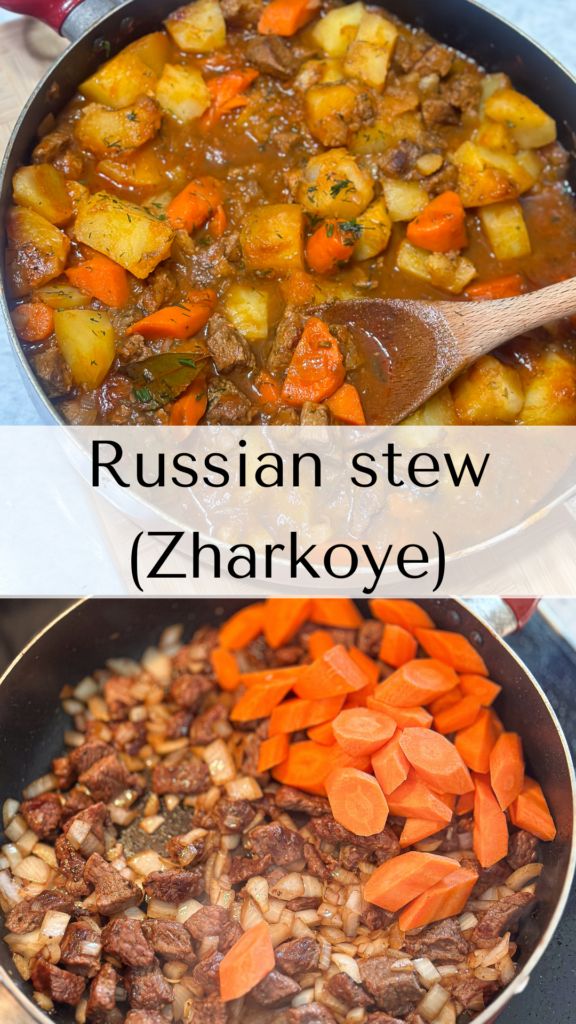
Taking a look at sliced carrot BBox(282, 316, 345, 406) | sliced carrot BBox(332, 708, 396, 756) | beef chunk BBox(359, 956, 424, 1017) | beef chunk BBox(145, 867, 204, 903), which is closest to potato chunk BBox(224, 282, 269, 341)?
sliced carrot BBox(282, 316, 345, 406)

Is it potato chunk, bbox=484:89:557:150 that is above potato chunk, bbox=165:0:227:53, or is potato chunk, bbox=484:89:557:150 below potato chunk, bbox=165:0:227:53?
above

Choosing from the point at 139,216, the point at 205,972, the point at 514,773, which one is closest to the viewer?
the point at 205,972

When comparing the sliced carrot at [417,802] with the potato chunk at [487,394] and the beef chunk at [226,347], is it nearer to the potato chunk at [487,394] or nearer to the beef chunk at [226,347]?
the potato chunk at [487,394]

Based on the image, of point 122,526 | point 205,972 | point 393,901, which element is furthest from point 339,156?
point 205,972

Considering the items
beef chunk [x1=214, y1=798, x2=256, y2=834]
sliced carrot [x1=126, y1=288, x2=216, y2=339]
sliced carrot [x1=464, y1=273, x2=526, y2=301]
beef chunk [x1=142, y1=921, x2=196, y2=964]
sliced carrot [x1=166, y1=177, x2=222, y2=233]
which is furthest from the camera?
sliced carrot [x1=464, y1=273, x2=526, y2=301]

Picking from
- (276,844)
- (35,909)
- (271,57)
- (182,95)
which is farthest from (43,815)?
(271,57)

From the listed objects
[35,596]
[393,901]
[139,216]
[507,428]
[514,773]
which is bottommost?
[35,596]

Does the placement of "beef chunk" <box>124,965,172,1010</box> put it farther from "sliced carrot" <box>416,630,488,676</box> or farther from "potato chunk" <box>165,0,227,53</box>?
"potato chunk" <box>165,0,227,53</box>

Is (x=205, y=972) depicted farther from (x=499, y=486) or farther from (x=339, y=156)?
(x=339, y=156)
